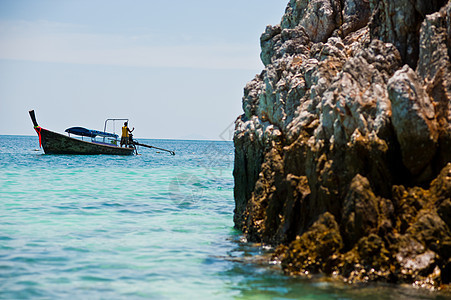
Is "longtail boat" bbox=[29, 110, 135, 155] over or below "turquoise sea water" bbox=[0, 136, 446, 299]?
over

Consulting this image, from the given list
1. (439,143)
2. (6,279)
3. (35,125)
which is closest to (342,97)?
(439,143)

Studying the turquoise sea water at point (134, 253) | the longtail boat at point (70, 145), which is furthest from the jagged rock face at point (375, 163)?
the longtail boat at point (70, 145)

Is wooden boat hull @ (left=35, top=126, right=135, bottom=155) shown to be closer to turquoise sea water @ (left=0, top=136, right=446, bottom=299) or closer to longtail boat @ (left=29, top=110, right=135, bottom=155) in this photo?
longtail boat @ (left=29, top=110, right=135, bottom=155)

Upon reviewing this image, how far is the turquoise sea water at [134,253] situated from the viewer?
8.08 metres

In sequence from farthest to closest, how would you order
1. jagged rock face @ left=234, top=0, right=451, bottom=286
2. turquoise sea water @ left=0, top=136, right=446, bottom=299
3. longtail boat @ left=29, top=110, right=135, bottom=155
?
longtail boat @ left=29, top=110, right=135, bottom=155, turquoise sea water @ left=0, top=136, right=446, bottom=299, jagged rock face @ left=234, top=0, right=451, bottom=286

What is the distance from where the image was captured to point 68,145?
48000 millimetres

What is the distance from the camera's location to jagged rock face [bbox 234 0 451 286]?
25.2 ft

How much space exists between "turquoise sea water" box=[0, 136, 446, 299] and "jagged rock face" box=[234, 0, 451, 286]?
519 mm

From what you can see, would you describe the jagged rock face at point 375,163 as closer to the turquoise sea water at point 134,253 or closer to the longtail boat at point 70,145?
the turquoise sea water at point 134,253

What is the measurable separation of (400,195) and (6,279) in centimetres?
658

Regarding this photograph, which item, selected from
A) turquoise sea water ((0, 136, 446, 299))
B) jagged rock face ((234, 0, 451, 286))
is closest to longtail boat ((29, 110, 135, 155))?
turquoise sea water ((0, 136, 446, 299))

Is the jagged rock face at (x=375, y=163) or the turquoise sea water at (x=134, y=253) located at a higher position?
the jagged rock face at (x=375, y=163)

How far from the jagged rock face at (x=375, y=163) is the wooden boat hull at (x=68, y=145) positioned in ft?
127

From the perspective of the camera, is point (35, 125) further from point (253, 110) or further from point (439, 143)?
point (439, 143)
